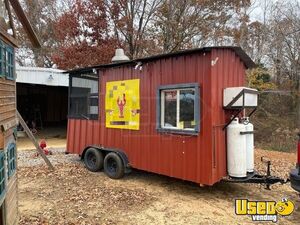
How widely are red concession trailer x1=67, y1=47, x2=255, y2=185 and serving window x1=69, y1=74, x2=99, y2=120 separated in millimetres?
27

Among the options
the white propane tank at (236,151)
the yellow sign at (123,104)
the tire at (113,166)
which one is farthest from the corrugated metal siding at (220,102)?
the tire at (113,166)

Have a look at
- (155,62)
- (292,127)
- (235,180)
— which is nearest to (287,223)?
(235,180)

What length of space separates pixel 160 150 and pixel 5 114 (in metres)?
3.43

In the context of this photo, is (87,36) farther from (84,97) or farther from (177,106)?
(177,106)

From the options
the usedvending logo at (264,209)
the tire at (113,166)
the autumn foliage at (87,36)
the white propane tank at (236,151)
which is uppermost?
the autumn foliage at (87,36)

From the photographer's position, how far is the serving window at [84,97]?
8172 millimetres

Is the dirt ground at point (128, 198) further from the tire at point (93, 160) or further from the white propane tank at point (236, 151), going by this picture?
the white propane tank at point (236, 151)

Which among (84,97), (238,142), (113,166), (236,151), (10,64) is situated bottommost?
(113,166)

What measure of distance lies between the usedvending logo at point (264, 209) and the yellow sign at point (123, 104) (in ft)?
9.28

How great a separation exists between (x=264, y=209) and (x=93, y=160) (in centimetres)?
449

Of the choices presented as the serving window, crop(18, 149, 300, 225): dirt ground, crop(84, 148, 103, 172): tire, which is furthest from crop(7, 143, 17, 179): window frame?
the serving window

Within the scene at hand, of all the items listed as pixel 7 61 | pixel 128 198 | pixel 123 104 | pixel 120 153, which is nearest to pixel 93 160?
pixel 120 153

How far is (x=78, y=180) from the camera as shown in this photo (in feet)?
23.7

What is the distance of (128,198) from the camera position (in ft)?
19.6
